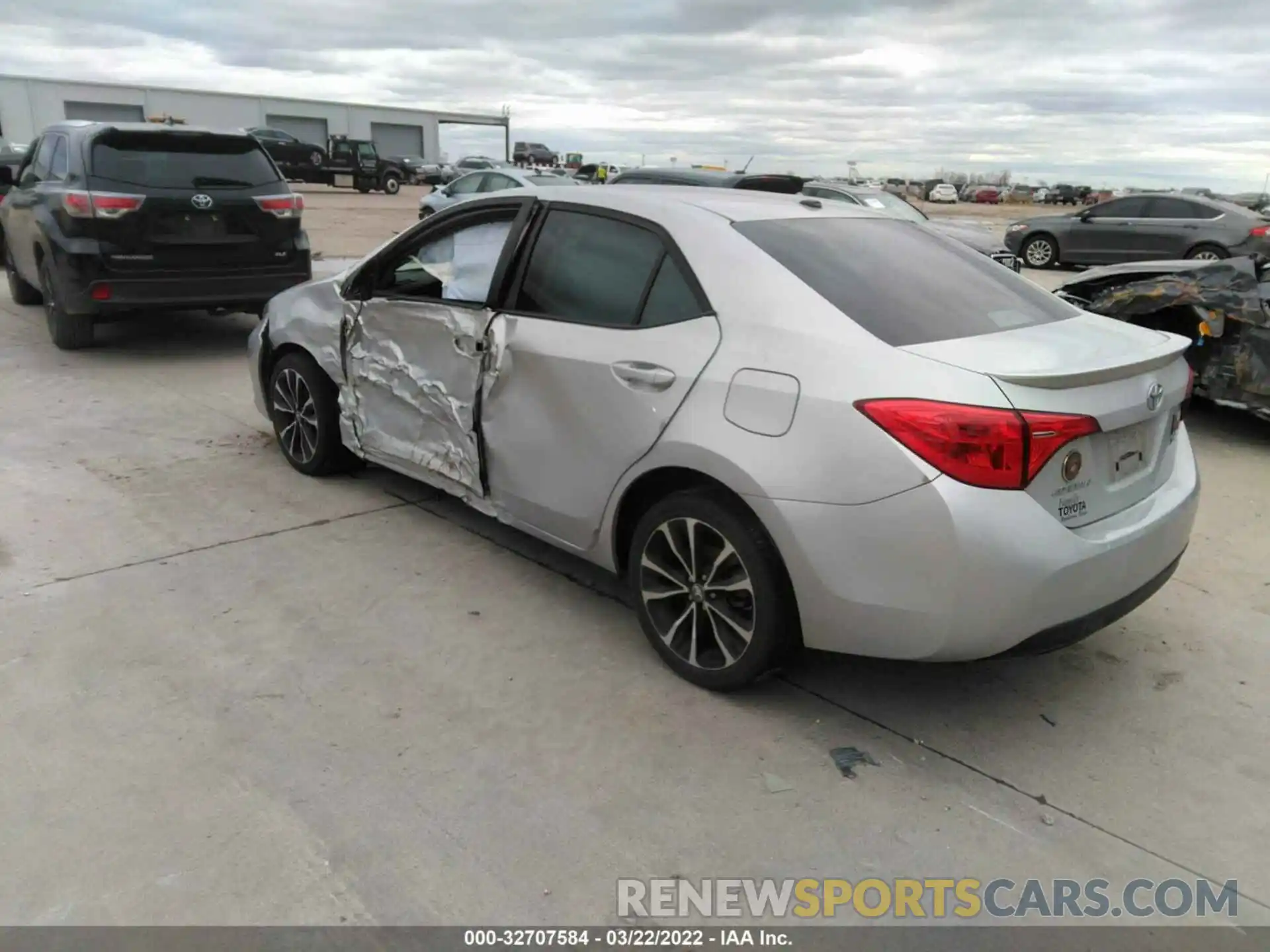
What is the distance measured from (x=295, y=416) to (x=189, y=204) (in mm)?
3491

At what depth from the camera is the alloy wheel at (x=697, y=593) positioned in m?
3.16

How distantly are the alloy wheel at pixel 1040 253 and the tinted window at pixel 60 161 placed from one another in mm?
16501

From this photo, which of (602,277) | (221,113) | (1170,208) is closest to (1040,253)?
(1170,208)

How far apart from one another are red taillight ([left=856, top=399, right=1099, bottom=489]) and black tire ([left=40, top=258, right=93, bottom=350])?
25.5ft

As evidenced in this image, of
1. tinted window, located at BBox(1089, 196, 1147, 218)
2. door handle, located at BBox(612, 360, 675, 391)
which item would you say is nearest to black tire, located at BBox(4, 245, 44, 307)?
door handle, located at BBox(612, 360, 675, 391)

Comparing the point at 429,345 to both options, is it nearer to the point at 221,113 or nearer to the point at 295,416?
the point at 295,416

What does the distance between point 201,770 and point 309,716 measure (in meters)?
0.38

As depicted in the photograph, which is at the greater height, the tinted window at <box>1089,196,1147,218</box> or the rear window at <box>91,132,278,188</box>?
the rear window at <box>91,132,278,188</box>

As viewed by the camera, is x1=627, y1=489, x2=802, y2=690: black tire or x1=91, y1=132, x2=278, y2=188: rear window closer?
x1=627, y1=489, x2=802, y2=690: black tire

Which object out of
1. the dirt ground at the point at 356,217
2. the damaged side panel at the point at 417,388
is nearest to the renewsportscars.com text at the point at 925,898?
the damaged side panel at the point at 417,388

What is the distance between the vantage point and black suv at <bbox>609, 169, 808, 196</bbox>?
10.4 metres

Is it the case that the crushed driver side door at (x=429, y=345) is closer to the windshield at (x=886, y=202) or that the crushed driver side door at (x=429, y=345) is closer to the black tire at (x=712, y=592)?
the black tire at (x=712, y=592)

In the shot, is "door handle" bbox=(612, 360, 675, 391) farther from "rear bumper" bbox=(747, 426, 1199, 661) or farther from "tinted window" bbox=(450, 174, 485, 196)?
"tinted window" bbox=(450, 174, 485, 196)
